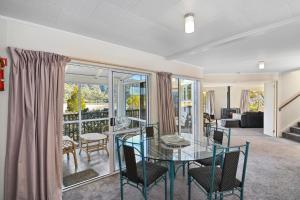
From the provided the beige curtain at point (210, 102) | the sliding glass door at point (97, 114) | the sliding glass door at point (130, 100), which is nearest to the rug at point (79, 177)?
the sliding glass door at point (97, 114)

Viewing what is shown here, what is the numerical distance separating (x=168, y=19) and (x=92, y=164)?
3.11 meters

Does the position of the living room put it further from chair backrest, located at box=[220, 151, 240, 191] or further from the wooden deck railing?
the wooden deck railing

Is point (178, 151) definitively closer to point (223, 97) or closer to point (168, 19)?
point (168, 19)

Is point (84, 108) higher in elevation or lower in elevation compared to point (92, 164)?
higher

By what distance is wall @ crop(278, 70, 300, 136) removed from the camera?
580 cm

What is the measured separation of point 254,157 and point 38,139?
4.21 m

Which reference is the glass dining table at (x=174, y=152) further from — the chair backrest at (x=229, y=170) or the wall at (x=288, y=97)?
the wall at (x=288, y=97)

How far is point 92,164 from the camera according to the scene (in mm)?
3498

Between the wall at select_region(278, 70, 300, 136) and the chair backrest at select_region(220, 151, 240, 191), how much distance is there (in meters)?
5.40

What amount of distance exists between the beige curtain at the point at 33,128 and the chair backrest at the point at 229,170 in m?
2.06

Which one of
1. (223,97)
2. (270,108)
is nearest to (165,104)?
(270,108)

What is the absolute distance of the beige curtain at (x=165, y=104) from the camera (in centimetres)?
364

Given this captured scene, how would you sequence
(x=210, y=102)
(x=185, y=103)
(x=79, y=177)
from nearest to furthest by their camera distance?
1. (x=79, y=177)
2. (x=185, y=103)
3. (x=210, y=102)

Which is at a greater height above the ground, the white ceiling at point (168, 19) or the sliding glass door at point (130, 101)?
the white ceiling at point (168, 19)
